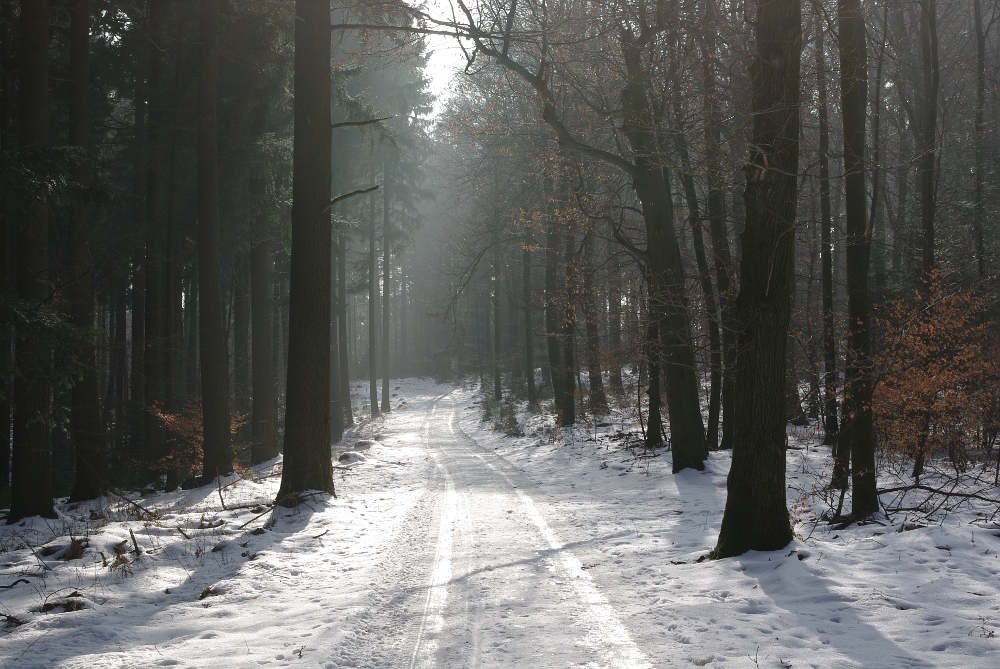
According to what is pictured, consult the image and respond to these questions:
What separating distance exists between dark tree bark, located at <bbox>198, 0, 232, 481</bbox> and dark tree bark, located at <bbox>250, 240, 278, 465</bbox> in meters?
2.54

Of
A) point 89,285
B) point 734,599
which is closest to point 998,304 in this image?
point 734,599

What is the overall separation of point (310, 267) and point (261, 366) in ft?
24.4

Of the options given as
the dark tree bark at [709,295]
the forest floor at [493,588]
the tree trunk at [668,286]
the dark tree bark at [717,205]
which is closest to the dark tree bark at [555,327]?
the dark tree bark at [709,295]

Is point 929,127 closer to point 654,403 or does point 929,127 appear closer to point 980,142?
point 980,142

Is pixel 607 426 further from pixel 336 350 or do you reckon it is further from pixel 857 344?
pixel 336 350

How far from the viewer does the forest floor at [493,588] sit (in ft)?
13.0

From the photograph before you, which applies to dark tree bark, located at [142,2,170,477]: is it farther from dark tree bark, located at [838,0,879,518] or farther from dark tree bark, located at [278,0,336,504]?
dark tree bark, located at [838,0,879,518]

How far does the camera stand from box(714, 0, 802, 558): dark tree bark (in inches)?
232

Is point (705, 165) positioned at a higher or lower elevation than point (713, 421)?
A: higher

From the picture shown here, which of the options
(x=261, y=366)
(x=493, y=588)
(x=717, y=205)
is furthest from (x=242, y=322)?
(x=493, y=588)

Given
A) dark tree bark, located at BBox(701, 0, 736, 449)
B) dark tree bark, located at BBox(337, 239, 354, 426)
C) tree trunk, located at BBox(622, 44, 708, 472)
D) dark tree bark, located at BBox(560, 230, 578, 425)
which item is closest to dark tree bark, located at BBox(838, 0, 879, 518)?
dark tree bark, located at BBox(701, 0, 736, 449)

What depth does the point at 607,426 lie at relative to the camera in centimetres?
1905

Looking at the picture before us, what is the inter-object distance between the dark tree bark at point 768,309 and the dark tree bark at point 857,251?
142cm

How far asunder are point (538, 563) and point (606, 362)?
9607 mm
